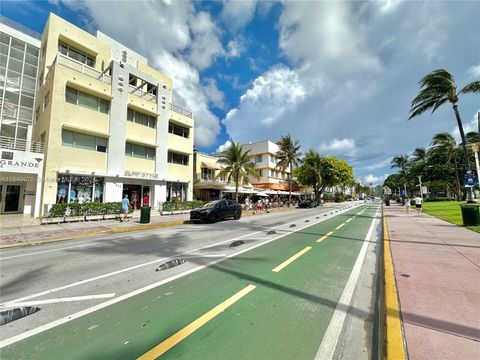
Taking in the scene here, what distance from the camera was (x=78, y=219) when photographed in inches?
622

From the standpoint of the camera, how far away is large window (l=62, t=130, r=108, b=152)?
59.3 feet

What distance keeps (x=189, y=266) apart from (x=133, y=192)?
19.0 meters

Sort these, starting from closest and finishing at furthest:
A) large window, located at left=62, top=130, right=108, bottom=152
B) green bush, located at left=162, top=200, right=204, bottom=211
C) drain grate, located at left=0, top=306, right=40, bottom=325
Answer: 1. drain grate, located at left=0, top=306, right=40, bottom=325
2. large window, located at left=62, top=130, right=108, bottom=152
3. green bush, located at left=162, top=200, right=204, bottom=211

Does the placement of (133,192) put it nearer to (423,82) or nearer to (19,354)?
(19,354)

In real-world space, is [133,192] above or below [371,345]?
above

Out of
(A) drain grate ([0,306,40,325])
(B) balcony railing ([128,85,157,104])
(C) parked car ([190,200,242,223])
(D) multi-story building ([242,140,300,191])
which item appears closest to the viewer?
(A) drain grate ([0,306,40,325])

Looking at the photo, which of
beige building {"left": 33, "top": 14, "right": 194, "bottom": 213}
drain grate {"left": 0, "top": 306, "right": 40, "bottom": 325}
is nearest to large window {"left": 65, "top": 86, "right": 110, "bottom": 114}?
beige building {"left": 33, "top": 14, "right": 194, "bottom": 213}

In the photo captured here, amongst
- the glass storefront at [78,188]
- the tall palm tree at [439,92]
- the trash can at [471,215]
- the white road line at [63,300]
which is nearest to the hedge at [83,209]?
the glass storefront at [78,188]

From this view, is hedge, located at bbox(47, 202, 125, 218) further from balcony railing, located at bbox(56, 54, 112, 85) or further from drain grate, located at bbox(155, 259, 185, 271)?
drain grate, located at bbox(155, 259, 185, 271)

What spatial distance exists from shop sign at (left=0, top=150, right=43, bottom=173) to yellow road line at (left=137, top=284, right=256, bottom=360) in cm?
1896

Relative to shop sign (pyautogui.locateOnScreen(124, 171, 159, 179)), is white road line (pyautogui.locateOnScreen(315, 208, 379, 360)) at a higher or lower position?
lower

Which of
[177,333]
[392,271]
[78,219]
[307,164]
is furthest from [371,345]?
[307,164]

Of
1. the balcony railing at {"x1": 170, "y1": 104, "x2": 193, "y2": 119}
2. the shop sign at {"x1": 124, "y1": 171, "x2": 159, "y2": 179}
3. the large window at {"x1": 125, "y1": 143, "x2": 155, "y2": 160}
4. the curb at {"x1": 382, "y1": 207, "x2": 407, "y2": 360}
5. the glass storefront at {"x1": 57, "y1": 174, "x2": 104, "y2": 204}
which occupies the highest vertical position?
the balcony railing at {"x1": 170, "y1": 104, "x2": 193, "y2": 119}

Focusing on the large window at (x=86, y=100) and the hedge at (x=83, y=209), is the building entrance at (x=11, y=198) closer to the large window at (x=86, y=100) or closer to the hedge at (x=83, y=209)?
the hedge at (x=83, y=209)
